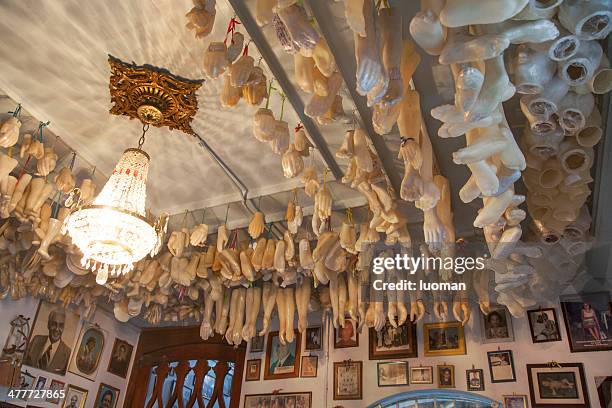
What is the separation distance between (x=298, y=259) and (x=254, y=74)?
61.4 inches

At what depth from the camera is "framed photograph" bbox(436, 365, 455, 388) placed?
11.5ft

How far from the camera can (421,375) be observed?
142 inches

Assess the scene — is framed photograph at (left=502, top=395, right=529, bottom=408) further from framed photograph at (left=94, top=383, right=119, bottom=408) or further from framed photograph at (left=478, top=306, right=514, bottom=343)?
framed photograph at (left=94, top=383, right=119, bottom=408)

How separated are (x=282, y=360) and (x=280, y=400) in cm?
34

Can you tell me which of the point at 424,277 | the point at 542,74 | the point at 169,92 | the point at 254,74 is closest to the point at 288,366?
the point at 424,277

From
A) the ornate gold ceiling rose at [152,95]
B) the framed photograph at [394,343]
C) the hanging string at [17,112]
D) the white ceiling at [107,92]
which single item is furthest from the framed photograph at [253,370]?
the hanging string at [17,112]

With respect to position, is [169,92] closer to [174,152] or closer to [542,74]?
[174,152]

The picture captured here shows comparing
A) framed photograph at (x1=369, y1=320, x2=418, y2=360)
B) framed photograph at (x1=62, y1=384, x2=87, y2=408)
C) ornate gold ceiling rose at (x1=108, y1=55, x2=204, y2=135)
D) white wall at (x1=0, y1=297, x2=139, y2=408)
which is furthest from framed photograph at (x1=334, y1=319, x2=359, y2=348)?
framed photograph at (x1=62, y1=384, x2=87, y2=408)

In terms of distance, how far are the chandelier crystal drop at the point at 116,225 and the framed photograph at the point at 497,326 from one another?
8.26 feet

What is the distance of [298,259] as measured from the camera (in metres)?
3.23

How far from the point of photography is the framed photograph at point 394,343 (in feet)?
12.4

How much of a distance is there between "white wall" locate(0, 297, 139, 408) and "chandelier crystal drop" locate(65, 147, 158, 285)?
2277 millimetres

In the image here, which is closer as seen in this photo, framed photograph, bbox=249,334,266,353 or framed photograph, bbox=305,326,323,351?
framed photograph, bbox=305,326,323,351

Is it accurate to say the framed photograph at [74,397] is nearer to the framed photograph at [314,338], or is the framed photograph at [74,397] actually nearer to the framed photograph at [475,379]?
the framed photograph at [314,338]
